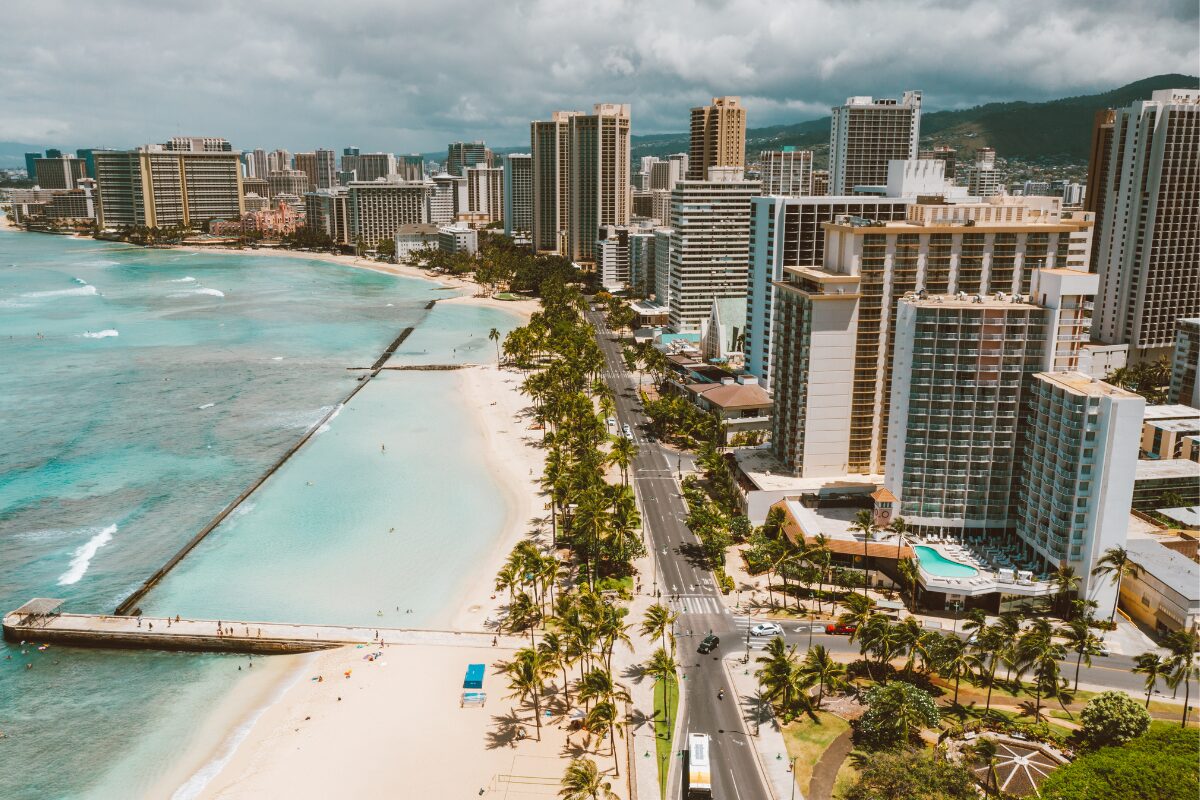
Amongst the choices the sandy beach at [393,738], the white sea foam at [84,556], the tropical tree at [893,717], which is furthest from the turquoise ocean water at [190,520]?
the tropical tree at [893,717]

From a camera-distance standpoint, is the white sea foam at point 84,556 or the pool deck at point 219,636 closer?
the pool deck at point 219,636

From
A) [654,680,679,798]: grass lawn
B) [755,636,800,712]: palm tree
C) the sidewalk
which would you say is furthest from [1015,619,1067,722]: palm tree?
[654,680,679,798]: grass lawn

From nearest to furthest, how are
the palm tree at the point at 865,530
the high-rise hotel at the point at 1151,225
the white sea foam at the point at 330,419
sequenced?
the palm tree at the point at 865,530 < the white sea foam at the point at 330,419 < the high-rise hotel at the point at 1151,225

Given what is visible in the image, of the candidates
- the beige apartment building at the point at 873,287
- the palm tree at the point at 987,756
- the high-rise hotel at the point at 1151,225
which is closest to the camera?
the palm tree at the point at 987,756

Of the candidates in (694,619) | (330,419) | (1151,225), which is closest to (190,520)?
(330,419)

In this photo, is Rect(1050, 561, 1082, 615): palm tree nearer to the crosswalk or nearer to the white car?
the white car

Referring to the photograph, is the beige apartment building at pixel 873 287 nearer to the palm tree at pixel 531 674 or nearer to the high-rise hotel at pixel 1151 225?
the palm tree at pixel 531 674

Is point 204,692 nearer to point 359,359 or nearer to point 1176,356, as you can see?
point 359,359
